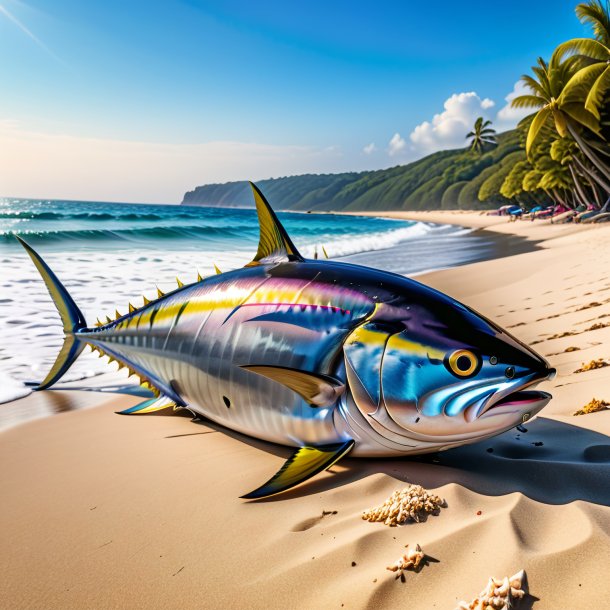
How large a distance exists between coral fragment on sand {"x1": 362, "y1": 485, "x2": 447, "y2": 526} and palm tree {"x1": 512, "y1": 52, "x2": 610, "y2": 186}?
27.5m

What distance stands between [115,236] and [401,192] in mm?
156865

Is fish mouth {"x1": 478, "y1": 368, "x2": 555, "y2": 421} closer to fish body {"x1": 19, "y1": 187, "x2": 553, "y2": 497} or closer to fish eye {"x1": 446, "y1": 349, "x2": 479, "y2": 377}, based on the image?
fish body {"x1": 19, "y1": 187, "x2": 553, "y2": 497}

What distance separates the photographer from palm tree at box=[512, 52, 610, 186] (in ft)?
82.2

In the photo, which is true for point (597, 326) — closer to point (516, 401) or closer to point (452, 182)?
point (516, 401)

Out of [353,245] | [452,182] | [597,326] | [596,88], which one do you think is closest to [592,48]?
[596,88]

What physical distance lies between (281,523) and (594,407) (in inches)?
88.0

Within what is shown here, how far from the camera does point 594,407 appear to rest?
10.7 feet

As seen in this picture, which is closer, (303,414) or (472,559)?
(472,559)

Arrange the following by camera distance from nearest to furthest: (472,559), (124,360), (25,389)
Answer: (472,559) → (124,360) → (25,389)

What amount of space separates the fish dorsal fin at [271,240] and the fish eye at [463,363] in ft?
A: 4.55

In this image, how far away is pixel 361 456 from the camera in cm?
263

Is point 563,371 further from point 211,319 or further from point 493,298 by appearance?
point 493,298

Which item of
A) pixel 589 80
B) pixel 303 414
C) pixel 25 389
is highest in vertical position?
pixel 589 80

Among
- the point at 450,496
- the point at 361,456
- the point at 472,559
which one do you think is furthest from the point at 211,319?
the point at 472,559
